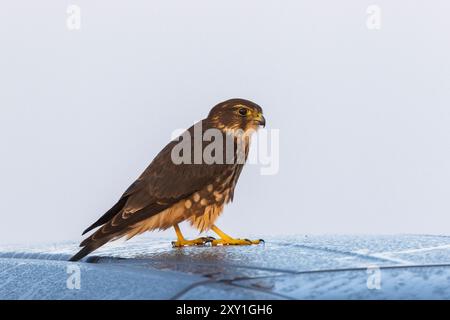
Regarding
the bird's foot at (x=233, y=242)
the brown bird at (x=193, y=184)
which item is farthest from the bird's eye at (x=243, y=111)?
the bird's foot at (x=233, y=242)

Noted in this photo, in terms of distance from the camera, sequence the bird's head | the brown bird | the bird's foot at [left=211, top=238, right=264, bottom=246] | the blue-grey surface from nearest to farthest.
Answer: the blue-grey surface, the bird's foot at [left=211, top=238, right=264, bottom=246], the brown bird, the bird's head

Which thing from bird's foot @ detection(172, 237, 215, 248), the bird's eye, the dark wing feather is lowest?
bird's foot @ detection(172, 237, 215, 248)

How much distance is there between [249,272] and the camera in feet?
10.0

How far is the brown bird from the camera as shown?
467 cm

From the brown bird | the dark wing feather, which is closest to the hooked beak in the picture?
the brown bird

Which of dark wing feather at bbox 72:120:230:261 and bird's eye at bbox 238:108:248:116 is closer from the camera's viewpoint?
dark wing feather at bbox 72:120:230:261

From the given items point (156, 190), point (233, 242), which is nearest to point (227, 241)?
point (233, 242)

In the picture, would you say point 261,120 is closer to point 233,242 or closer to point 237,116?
point 237,116

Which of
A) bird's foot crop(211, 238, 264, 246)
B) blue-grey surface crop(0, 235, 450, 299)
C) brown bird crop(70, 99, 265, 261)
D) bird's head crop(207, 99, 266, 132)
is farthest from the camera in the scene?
bird's head crop(207, 99, 266, 132)

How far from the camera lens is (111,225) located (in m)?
4.45

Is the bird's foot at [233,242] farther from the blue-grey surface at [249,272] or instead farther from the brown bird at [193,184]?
the blue-grey surface at [249,272]

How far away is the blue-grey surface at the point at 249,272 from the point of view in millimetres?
2670

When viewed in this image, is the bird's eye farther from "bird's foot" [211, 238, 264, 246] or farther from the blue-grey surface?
the blue-grey surface
